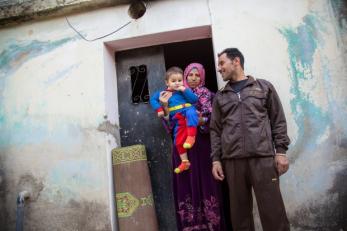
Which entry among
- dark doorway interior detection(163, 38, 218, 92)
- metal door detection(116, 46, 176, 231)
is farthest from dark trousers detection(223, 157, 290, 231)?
dark doorway interior detection(163, 38, 218, 92)

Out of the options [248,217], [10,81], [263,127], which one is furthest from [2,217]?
[263,127]

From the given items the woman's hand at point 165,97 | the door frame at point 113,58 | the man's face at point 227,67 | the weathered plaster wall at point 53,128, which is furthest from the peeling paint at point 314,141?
the weathered plaster wall at point 53,128

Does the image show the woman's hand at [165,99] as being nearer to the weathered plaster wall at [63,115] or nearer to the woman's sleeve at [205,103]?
the woman's sleeve at [205,103]

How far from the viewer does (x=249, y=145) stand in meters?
2.97

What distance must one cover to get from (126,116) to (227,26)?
69.3 inches

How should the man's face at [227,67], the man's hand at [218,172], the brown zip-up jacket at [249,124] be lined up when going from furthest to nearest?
the man's face at [227,67], the man's hand at [218,172], the brown zip-up jacket at [249,124]

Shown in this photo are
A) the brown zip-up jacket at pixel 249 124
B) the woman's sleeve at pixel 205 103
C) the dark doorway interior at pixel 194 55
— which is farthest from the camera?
the dark doorway interior at pixel 194 55

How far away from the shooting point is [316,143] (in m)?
3.71

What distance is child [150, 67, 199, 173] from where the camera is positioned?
3.61 metres

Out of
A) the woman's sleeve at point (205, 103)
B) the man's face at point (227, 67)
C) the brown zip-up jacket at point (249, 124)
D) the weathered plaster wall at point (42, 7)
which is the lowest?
the brown zip-up jacket at point (249, 124)

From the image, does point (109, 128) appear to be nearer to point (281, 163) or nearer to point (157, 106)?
point (157, 106)

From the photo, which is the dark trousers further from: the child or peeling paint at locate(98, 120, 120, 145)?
peeling paint at locate(98, 120, 120, 145)

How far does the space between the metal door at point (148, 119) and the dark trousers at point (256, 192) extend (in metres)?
1.37

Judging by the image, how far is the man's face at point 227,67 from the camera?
329cm
